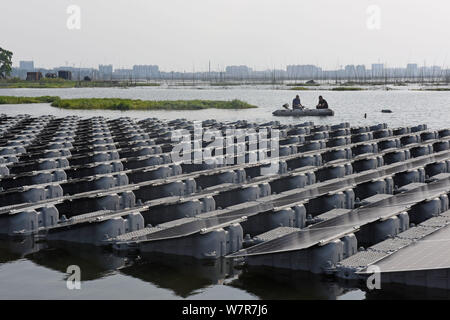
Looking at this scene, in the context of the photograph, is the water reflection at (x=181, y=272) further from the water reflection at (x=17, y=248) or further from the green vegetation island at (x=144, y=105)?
the green vegetation island at (x=144, y=105)

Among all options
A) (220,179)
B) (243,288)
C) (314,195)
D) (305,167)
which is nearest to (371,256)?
(243,288)

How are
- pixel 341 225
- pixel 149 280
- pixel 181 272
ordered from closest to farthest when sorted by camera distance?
1. pixel 149 280
2. pixel 181 272
3. pixel 341 225

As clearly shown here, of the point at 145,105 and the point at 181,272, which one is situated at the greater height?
the point at 145,105

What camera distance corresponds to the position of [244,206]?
61.4 feet

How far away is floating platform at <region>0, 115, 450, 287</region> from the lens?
48.6 feet

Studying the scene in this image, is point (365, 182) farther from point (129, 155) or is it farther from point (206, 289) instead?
point (129, 155)

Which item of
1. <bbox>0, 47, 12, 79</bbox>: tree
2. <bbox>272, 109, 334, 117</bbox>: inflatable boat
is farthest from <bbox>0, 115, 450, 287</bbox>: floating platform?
<bbox>0, 47, 12, 79</bbox>: tree
